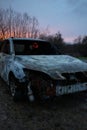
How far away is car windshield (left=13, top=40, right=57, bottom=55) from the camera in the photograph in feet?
22.4

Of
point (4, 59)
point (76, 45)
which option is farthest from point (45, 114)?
point (76, 45)

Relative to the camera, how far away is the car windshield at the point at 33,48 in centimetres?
682

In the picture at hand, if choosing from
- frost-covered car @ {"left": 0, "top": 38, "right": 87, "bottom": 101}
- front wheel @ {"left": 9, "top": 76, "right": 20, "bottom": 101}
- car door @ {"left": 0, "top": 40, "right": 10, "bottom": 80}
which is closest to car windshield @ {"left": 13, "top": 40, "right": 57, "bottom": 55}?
car door @ {"left": 0, "top": 40, "right": 10, "bottom": 80}

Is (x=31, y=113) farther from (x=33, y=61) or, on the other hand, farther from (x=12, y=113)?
(x=33, y=61)

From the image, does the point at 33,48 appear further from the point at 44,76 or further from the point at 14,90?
the point at 44,76

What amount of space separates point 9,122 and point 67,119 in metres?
1.19

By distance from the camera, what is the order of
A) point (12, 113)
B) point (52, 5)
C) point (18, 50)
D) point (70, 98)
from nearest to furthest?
point (12, 113)
point (70, 98)
point (18, 50)
point (52, 5)

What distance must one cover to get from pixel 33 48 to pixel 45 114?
9.47ft

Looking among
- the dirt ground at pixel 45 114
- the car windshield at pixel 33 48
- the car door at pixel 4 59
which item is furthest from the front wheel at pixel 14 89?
the car windshield at pixel 33 48

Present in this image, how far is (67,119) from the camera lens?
4516 mm

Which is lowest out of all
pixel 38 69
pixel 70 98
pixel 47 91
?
pixel 70 98

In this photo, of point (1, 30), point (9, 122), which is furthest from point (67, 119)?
point (1, 30)

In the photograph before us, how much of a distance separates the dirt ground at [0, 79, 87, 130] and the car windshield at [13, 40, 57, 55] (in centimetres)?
157

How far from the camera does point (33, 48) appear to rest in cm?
717
